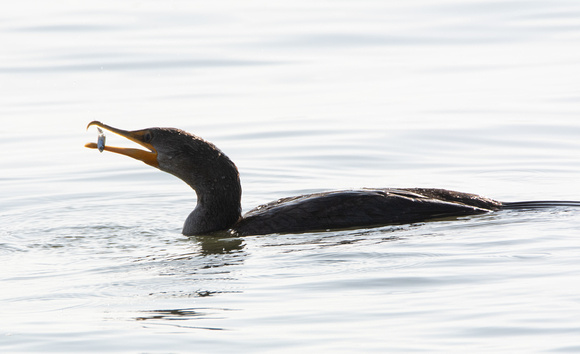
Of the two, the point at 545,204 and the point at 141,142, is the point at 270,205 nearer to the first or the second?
the point at 141,142

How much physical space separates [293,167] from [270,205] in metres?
2.97

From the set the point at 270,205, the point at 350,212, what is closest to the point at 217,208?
the point at 270,205

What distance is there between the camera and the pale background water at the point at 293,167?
6329 millimetres

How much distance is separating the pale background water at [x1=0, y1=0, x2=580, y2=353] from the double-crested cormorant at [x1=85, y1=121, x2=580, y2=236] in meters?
0.20

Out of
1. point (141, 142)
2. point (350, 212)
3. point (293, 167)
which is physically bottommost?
point (350, 212)

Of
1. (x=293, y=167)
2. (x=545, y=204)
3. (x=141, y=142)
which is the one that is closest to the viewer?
(x=545, y=204)

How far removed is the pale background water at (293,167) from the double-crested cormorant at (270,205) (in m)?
0.20

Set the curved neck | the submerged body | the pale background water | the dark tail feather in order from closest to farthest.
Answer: the pale background water, the submerged body, the dark tail feather, the curved neck

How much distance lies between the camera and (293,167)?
1223cm

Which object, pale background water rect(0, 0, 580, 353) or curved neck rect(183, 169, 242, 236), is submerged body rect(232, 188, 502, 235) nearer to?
pale background water rect(0, 0, 580, 353)

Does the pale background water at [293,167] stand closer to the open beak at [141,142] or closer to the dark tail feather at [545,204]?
the dark tail feather at [545,204]

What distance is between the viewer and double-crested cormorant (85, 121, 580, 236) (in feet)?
28.8

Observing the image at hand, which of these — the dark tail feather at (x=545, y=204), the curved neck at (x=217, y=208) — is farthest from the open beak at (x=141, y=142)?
the dark tail feather at (x=545, y=204)

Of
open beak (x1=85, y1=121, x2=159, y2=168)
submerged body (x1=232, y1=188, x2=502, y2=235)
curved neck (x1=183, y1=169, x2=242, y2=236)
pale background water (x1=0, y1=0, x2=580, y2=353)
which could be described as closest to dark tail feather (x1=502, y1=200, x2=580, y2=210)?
pale background water (x1=0, y1=0, x2=580, y2=353)
